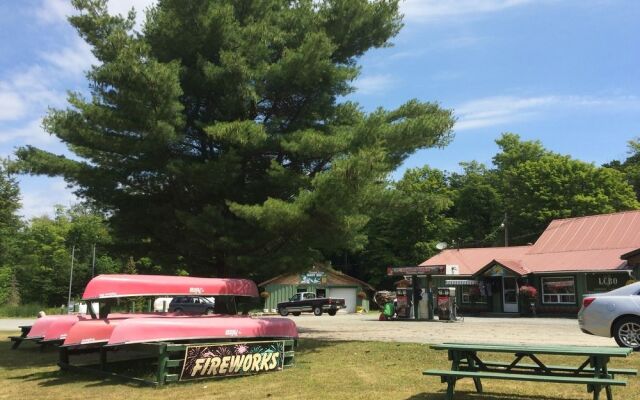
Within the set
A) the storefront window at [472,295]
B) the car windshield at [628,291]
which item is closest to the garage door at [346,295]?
the storefront window at [472,295]

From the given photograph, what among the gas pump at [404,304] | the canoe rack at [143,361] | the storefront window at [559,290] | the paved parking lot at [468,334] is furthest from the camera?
the storefront window at [559,290]

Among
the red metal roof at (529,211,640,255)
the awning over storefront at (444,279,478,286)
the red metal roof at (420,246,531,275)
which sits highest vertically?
the red metal roof at (529,211,640,255)

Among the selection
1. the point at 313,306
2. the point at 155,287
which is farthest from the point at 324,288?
the point at 155,287

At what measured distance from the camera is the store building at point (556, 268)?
2967 centimetres

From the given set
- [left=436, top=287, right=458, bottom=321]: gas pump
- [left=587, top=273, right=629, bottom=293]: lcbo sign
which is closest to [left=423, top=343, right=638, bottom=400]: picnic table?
[left=436, top=287, right=458, bottom=321]: gas pump

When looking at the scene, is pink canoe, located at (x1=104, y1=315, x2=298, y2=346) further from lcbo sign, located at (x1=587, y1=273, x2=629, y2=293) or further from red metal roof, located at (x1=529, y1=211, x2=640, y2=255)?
red metal roof, located at (x1=529, y1=211, x2=640, y2=255)

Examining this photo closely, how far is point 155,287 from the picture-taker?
437 inches

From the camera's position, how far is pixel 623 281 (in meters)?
28.8

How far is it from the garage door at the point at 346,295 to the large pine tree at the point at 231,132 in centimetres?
3398

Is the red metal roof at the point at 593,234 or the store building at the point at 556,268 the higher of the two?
the red metal roof at the point at 593,234

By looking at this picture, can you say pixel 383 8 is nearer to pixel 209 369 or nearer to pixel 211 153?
pixel 211 153

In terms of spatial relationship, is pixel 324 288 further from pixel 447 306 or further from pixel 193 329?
pixel 193 329

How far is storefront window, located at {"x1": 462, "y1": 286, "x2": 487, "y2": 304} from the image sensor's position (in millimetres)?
35000

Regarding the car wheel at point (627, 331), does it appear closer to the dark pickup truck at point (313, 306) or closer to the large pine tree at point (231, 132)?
the large pine tree at point (231, 132)
